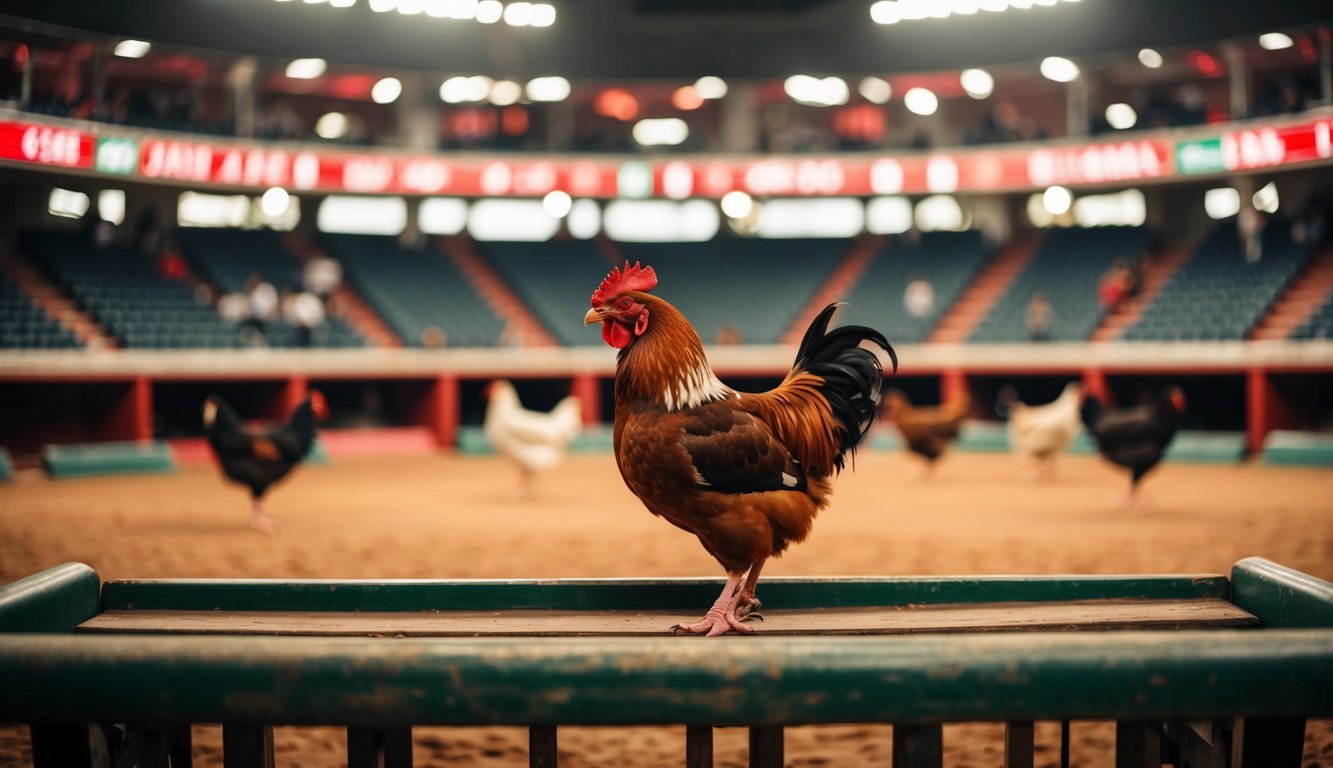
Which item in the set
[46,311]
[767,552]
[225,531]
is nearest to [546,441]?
[225,531]

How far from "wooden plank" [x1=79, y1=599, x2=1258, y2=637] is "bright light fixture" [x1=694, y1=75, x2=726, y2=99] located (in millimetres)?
26490

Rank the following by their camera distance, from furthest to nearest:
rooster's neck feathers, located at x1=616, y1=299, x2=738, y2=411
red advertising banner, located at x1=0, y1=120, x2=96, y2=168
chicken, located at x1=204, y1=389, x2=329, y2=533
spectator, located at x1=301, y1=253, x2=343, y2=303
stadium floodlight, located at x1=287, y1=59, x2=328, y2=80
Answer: stadium floodlight, located at x1=287, y1=59, x2=328, y2=80, spectator, located at x1=301, y1=253, x2=343, y2=303, red advertising banner, located at x1=0, y1=120, x2=96, y2=168, chicken, located at x1=204, y1=389, x2=329, y2=533, rooster's neck feathers, located at x1=616, y1=299, x2=738, y2=411

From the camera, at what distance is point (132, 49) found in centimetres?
2278

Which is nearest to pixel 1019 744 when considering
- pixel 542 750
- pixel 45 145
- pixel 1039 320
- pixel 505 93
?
pixel 542 750

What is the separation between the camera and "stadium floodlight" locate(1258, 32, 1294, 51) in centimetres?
2250

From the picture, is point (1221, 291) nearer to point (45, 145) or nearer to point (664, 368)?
point (664, 368)

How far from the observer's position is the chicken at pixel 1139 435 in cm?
1155

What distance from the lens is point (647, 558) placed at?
30.4 feet

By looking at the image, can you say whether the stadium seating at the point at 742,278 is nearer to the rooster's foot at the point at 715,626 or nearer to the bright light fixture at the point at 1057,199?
the bright light fixture at the point at 1057,199

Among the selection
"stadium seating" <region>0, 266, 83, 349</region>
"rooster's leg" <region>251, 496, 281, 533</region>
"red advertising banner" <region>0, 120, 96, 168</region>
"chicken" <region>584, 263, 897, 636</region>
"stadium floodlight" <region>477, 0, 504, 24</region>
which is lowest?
"rooster's leg" <region>251, 496, 281, 533</region>

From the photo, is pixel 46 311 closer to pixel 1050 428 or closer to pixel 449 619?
pixel 1050 428

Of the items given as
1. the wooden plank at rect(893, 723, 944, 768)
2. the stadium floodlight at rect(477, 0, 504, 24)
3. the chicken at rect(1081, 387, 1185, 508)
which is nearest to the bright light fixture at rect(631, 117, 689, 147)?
the stadium floodlight at rect(477, 0, 504, 24)

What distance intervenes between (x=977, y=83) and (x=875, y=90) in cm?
314

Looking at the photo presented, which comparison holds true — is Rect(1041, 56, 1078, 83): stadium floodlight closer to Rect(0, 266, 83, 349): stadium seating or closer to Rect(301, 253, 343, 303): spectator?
Rect(301, 253, 343, 303): spectator
